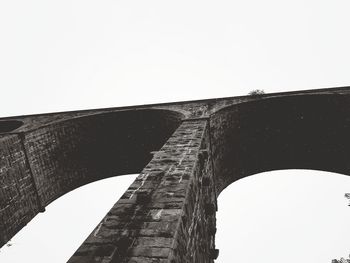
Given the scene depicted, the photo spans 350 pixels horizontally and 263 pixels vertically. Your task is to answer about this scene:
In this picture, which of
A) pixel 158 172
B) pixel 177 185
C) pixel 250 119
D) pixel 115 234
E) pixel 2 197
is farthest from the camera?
pixel 250 119

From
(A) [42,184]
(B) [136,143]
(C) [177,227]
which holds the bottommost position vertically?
(A) [42,184]

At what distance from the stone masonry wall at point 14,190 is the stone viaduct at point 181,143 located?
0.08 ft

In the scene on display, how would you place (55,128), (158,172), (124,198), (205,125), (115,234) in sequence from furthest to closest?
1. (55,128)
2. (205,125)
3. (158,172)
4. (124,198)
5. (115,234)

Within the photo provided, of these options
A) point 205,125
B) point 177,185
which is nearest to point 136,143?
point 205,125

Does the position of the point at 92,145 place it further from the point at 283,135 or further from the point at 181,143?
the point at 283,135

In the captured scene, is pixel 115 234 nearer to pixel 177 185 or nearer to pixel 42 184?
pixel 177 185

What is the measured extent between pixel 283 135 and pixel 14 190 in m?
7.37

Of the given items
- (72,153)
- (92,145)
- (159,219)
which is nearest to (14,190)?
(72,153)

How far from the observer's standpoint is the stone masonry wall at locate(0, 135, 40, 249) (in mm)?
7734

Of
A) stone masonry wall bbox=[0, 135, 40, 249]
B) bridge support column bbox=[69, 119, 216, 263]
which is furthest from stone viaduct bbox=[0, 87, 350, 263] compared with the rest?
bridge support column bbox=[69, 119, 216, 263]

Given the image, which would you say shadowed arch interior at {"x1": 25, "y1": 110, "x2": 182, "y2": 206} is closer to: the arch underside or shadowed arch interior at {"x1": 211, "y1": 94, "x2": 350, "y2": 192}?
the arch underside

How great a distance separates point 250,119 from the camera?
Result: 873 centimetres

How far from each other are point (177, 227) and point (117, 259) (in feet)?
2.35

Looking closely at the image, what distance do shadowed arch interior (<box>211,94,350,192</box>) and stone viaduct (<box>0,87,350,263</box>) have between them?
0.03 metres
